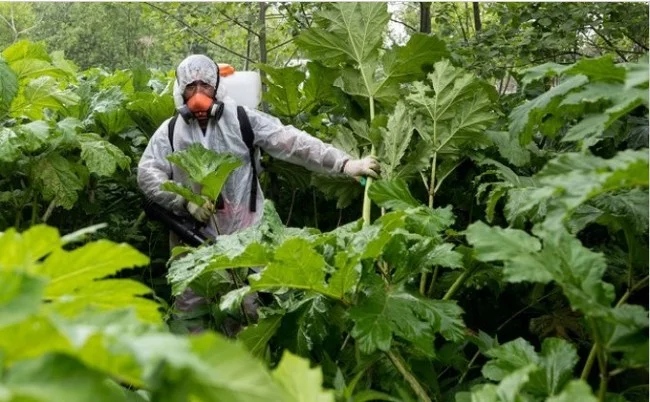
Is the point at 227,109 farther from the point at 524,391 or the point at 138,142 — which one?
the point at 524,391

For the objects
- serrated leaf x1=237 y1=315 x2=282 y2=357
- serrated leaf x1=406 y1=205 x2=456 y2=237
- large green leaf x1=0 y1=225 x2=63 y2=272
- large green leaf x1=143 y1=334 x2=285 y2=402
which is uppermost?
large green leaf x1=0 y1=225 x2=63 y2=272

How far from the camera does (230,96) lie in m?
4.64

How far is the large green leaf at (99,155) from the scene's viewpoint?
3910 millimetres

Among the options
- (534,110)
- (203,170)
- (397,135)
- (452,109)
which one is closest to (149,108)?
(203,170)

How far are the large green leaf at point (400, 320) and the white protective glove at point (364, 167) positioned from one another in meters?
1.17

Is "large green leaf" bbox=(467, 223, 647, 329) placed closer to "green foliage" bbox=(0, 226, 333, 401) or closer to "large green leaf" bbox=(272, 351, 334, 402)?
"large green leaf" bbox=(272, 351, 334, 402)

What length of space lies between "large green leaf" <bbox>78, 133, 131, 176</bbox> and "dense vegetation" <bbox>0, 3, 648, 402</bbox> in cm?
Answer: 1

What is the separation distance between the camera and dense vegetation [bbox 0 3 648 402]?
0.83 meters

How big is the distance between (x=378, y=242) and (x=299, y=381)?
95 cm

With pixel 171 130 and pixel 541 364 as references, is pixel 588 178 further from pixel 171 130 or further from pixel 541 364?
pixel 171 130

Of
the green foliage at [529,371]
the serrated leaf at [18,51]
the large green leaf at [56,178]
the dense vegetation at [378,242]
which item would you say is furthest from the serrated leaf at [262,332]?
the serrated leaf at [18,51]

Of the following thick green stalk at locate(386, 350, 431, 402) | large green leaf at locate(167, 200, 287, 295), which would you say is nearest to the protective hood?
large green leaf at locate(167, 200, 287, 295)

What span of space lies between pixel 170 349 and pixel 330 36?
3030 millimetres

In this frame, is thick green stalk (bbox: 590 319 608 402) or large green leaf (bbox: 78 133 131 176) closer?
thick green stalk (bbox: 590 319 608 402)
